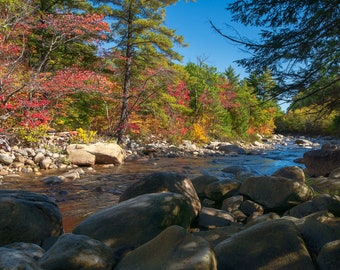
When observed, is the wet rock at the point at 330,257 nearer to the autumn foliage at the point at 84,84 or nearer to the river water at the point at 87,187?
the river water at the point at 87,187

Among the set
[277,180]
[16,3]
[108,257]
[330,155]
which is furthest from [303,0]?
[16,3]

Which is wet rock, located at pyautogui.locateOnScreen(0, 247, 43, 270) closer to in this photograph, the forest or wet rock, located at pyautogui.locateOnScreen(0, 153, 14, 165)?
the forest

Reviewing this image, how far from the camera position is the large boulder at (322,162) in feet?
26.6

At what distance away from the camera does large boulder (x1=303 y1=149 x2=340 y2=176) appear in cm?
809

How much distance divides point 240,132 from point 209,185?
70.7 ft

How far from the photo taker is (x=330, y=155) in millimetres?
8195

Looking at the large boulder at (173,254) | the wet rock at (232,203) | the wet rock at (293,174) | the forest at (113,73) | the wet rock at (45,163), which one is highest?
the forest at (113,73)

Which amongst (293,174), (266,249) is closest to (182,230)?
(266,249)

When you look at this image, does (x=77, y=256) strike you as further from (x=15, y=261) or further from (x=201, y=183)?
(x=201, y=183)

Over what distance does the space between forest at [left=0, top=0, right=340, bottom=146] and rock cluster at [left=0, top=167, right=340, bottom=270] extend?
1450 millimetres

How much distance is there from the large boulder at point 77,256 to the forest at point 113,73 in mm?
2926

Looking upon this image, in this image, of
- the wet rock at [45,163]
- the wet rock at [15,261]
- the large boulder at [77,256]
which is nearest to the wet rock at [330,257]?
the large boulder at [77,256]

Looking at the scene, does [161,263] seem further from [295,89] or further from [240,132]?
[240,132]

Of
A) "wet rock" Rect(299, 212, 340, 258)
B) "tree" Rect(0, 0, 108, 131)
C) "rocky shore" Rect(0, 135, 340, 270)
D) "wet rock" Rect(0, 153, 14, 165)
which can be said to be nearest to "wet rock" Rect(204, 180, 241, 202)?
"rocky shore" Rect(0, 135, 340, 270)
